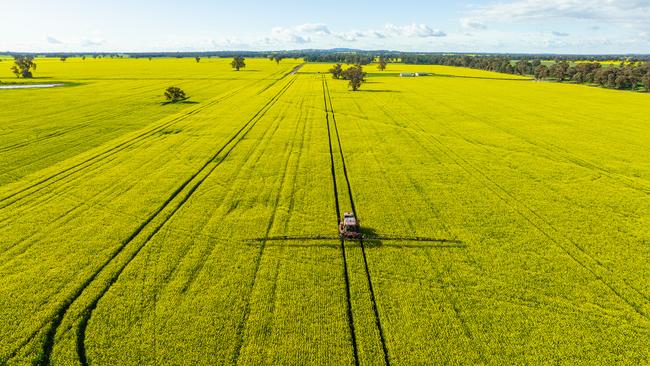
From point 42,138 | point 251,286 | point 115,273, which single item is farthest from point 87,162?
point 251,286

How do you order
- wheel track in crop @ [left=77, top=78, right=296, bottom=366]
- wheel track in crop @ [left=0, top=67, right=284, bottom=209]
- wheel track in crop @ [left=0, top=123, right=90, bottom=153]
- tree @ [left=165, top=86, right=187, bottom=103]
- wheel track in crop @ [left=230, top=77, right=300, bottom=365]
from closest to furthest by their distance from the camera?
wheel track in crop @ [left=230, top=77, right=300, bottom=365]
wheel track in crop @ [left=77, top=78, right=296, bottom=366]
wheel track in crop @ [left=0, top=67, right=284, bottom=209]
wheel track in crop @ [left=0, top=123, right=90, bottom=153]
tree @ [left=165, top=86, right=187, bottom=103]

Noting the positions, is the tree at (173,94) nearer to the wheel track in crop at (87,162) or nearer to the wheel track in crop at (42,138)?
the wheel track in crop at (87,162)

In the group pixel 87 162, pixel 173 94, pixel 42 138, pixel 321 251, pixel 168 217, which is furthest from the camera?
pixel 173 94

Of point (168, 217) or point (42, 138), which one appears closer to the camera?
point (168, 217)

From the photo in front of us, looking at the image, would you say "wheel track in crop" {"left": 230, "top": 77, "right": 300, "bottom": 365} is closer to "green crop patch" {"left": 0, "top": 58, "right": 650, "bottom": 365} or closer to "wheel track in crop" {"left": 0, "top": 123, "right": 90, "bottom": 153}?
"green crop patch" {"left": 0, "top": 58, "right": 650, "bottom": 365}

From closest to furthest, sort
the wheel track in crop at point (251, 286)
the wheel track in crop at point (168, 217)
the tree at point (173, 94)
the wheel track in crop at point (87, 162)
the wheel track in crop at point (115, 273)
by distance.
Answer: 1. the wheel track in crop at point (251, 286)
2. the wheel track in crop at point (115, 273)
3. the wheel track in crop at point (168, 217)
4. the wheel track in crop at point (87, 162)
5. the tree at point (173, 94)

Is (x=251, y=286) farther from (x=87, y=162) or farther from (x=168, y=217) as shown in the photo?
(x=87, y=162)

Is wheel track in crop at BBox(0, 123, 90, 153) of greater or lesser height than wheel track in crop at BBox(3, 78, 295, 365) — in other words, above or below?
above

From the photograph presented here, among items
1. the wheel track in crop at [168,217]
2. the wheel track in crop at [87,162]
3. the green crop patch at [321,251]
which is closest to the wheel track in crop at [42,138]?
the green crop patch at [321,251]

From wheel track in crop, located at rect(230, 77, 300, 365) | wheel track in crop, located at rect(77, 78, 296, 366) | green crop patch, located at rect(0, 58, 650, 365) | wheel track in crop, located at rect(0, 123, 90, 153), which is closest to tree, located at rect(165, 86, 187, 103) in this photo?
wheel track in crop, located at rect(0, 123, 90, 153)
